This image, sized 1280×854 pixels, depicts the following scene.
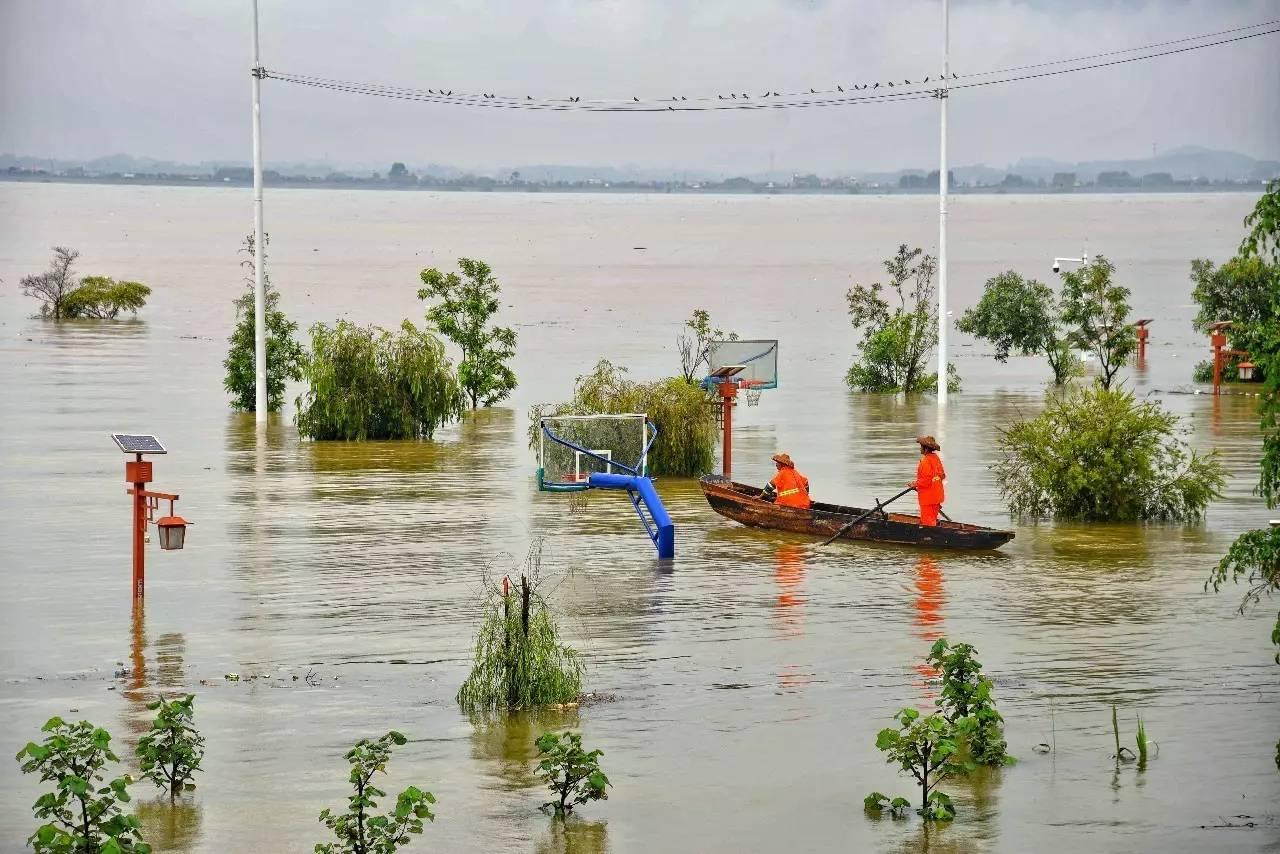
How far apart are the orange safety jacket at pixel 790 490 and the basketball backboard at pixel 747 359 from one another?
19.4 m

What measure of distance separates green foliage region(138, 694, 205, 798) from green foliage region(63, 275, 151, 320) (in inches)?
3226

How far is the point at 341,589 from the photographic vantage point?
23.7m

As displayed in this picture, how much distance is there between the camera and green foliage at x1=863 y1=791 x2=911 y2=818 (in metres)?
14.5

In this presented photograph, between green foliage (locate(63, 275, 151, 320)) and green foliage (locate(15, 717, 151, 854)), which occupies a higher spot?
green foliage (locate(63, 275, 151, 320))

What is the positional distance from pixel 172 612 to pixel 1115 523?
14.4m

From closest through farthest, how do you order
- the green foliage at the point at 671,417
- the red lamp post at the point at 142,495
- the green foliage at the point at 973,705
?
the green foliage at the point at 973,705, the red lamp post at the point at 142,495, the green foliage at the point at 671,417

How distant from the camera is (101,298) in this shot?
94625mm

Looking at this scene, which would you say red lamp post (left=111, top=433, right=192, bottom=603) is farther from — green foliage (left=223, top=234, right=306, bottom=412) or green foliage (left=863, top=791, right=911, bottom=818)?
green foliage (left=223, top=234, right=306, bottom=412)

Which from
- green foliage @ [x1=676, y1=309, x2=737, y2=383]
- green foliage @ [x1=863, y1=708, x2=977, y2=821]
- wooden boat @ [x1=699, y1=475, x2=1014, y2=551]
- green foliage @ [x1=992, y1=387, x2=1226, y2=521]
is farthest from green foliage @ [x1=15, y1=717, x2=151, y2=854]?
green foliage @ [x1=676, y1=309, x2=737, y2=383]

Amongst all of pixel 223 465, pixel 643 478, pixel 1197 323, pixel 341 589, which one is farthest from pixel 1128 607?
pixel 1197 323

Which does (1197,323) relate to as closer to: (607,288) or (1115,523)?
(1115,523)

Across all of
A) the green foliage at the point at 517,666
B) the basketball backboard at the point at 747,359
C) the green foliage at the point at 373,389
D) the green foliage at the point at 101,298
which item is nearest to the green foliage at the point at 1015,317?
the basketball backboard at the point at 747,359

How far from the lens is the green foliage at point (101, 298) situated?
9431 cm

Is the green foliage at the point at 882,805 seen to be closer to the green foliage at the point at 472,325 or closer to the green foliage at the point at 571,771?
the green foliage at the point at 571,771
